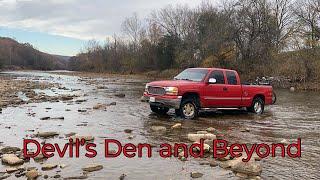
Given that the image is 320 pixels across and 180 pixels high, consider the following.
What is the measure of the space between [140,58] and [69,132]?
72.5m

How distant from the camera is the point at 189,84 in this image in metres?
15.1

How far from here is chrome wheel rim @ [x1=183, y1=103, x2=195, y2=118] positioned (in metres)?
15.2

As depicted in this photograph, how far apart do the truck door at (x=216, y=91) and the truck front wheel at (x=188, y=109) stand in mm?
616

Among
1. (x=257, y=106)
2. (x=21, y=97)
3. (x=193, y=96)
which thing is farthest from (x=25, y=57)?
(x=193, y=96)

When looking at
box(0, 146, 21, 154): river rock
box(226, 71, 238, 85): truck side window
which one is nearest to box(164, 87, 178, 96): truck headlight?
box(226, 71, 238, 85): truck side window

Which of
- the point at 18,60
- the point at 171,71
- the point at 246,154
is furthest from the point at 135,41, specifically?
the point at 246,154

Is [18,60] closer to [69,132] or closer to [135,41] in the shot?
[135,41]

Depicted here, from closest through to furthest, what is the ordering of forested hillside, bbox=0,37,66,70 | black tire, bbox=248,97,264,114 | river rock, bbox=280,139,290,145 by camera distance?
river rock, bbox=280,139,290,145
black tire, bbox=248,97,264,114
forested hillside, bbox=0,37,66,70

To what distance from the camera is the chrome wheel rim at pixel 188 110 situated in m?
15.2

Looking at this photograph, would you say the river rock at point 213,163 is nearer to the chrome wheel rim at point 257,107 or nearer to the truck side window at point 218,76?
the truck side window at point 218,76

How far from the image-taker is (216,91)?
1589 cm

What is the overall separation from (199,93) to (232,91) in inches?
71.9

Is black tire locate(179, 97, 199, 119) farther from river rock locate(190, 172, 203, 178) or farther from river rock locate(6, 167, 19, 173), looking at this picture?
river rock locate(6, 167, 19, 173)

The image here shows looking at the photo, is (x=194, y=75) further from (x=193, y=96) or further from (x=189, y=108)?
(x=189, y=108)
